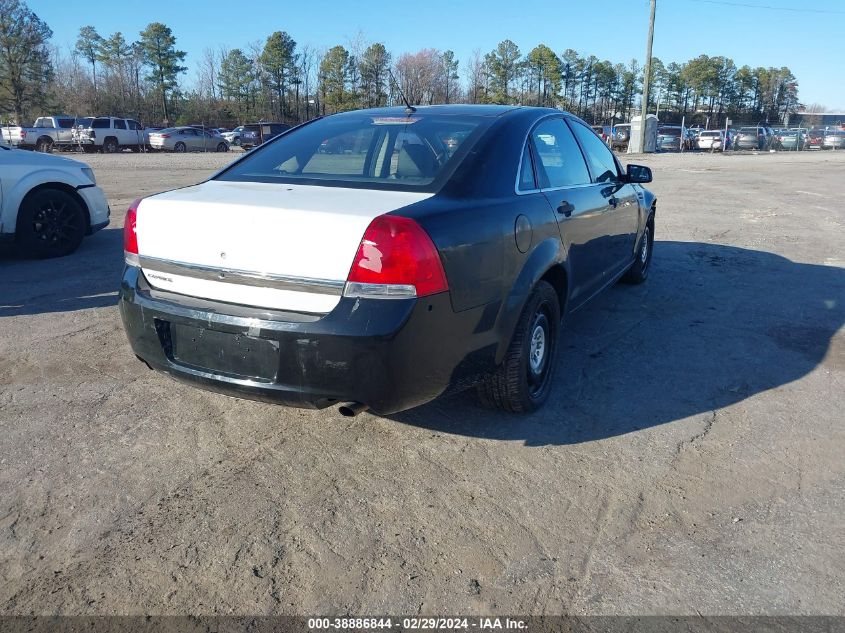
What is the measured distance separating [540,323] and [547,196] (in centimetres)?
71

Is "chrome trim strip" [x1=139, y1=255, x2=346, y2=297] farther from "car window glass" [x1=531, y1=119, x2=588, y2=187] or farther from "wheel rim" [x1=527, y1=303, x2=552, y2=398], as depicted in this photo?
"car window glass" [x1=531, y1=119, x2=588, y2=187]

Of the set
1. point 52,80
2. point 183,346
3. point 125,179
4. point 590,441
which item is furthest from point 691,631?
point 52,80

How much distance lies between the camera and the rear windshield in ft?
11.1

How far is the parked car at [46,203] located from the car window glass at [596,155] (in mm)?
5678

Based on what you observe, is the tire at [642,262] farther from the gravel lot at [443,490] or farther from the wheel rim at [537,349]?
the wheel rim at [537,349]

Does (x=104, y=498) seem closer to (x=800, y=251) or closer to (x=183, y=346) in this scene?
(x=183, y=346)

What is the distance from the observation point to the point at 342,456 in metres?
3.30

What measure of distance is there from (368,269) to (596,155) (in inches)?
115

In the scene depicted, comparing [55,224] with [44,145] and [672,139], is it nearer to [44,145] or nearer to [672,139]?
Result: [44,145]

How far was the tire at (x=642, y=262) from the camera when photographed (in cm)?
648

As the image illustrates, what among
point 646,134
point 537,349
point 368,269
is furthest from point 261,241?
point 646,134

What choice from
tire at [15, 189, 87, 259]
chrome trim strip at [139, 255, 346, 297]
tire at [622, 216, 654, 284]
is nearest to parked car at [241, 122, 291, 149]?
tire at [15, 189, 87, 259]

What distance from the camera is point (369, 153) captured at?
3824mm

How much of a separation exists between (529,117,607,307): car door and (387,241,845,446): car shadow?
1.55ft
